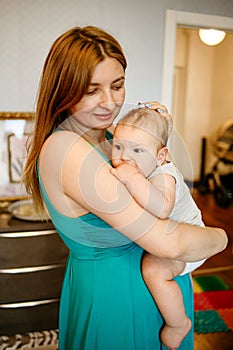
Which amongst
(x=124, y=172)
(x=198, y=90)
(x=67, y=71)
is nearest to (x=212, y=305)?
(x=124, y=172)

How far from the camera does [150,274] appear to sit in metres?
0.94

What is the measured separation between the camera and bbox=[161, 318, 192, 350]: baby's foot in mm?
982

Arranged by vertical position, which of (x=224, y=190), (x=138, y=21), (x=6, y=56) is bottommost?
(x=224, y=190)

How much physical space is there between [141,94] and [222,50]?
352 centimetres

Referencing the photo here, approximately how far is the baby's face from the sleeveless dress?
0.19 metres

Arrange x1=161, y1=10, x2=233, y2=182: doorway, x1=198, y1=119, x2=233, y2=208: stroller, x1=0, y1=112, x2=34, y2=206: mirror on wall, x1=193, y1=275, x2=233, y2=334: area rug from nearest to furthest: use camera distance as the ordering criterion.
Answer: x1=0, y1=112, x2=34, y2=206: mirror on wall
x1=193, y1=275, x2=233, y2=334: area rug
x1=198, y1=119, x2=233, y2=208: stroller
x1=161, y1=10, x2=233, y2=182: doorway

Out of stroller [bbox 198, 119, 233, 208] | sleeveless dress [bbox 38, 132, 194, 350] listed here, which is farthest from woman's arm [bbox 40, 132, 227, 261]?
stroller [bbox 198, 119, 233, 208]

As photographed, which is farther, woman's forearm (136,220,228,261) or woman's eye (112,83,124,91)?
woman's eye (112,83,124,91)

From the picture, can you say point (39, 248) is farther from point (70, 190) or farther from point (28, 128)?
point (70, 190)

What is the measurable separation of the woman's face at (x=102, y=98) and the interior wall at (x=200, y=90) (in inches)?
174

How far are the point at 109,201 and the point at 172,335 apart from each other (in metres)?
0.48

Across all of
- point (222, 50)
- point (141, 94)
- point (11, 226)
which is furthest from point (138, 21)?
point (222, 50)

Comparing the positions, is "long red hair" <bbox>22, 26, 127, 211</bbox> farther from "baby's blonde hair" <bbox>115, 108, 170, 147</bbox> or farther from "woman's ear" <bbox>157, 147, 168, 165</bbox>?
"woman's ear" <bbox>157, 147, 168, 165</bbox>

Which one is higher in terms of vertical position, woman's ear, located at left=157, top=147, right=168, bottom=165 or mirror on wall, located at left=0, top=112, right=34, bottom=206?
woman's ear, located at left=157, top=147, right=168, bottom=165
